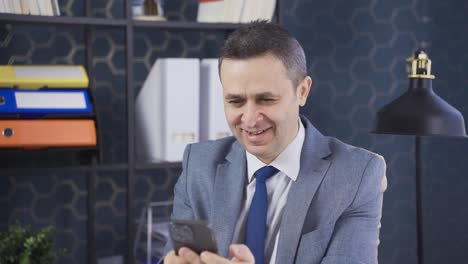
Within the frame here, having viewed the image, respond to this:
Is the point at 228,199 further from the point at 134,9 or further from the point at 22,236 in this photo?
the point at 134,9

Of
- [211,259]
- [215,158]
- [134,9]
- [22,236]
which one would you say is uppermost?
[134,9]

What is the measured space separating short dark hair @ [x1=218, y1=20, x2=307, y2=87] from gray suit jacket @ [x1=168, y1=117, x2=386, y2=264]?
0.25 meters

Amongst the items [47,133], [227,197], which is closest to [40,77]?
[47,133]

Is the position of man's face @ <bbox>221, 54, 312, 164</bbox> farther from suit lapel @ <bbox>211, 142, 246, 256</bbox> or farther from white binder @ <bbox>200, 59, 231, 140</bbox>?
white binder @ <bbox>200, 59, 231, 140</bbox>

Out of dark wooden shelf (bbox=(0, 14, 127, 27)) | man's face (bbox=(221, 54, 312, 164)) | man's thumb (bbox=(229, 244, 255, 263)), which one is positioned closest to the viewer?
man's thumb (bbox=(229, 244, 255, 263))

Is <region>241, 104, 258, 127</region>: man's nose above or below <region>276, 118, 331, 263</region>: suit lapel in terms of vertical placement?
above

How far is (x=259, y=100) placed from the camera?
1756 mm

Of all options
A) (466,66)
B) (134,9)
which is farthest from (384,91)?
(134,9)

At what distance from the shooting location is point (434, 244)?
3.40 m

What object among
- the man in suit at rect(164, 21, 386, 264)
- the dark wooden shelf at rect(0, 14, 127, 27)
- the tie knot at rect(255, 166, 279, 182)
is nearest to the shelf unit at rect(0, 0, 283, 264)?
the dark wooden shelf at rect(0, 14, 127, 27)

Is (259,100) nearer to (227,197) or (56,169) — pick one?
(227,197)

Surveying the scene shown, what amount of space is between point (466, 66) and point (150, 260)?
1877 millimetres

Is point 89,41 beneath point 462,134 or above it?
above

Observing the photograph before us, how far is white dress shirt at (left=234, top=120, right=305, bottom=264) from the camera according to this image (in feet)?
6.13
